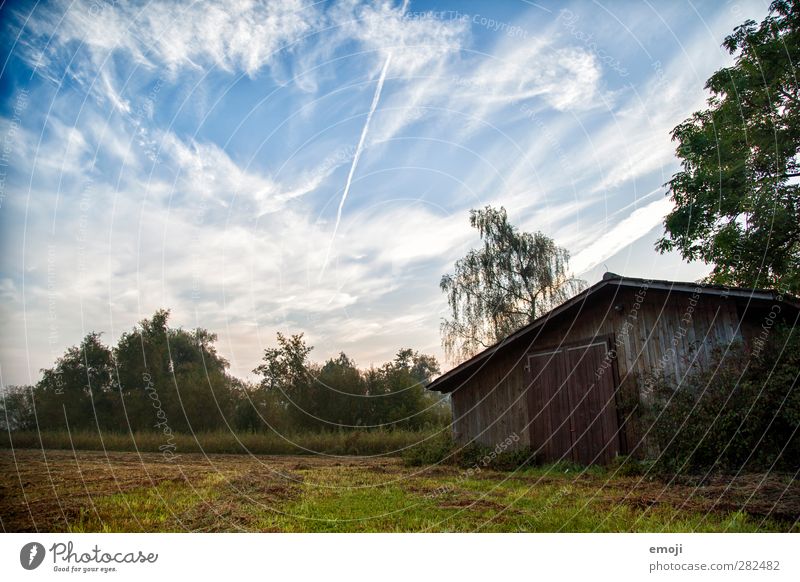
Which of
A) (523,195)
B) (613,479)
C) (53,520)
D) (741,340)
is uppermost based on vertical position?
(523,195)

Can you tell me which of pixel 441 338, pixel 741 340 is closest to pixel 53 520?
pixel 741 340

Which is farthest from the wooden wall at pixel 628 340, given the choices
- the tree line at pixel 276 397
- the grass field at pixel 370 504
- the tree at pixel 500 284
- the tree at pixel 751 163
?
the tree line at pixel 276 397

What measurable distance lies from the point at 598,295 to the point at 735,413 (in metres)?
3.49

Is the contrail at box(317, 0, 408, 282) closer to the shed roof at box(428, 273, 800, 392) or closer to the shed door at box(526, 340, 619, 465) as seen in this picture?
the shed roof at box(428, 273, 800, 392)

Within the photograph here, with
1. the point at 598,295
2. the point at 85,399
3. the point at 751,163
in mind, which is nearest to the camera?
the point at 751,163

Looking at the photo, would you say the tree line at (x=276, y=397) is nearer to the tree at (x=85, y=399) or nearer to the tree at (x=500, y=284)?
the tree at (x=85, y=399)

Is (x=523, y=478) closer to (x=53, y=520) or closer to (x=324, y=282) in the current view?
(x=324, y=282)

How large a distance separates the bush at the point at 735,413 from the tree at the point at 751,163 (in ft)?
6.58

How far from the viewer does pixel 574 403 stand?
1014 centimetres

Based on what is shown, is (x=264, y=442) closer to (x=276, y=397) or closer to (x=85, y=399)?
(x=276, y=397)

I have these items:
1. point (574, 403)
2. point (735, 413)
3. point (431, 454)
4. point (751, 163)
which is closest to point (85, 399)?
point (431, 454)

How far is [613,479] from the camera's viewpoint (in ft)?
26.5
